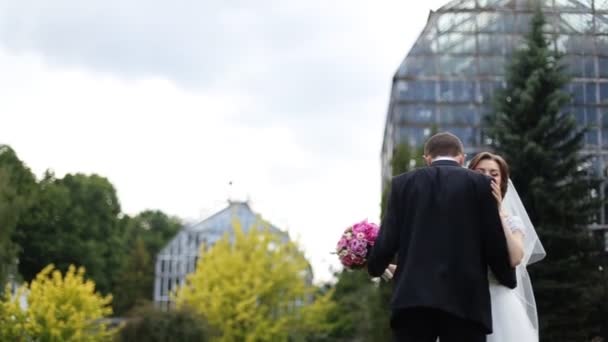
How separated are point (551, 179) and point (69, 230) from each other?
31829 millimetres

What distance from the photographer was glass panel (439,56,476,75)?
28422 millimetres

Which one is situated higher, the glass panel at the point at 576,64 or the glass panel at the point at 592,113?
the glass panel at the point at 576,64

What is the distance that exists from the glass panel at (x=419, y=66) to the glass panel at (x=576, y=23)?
179 inches

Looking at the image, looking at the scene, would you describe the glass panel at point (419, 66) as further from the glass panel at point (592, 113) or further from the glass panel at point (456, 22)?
the glass panel at point (592, 113)

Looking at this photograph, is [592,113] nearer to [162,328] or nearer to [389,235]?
[162,328]

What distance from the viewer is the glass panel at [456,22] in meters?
28.3

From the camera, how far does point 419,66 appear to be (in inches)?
1146

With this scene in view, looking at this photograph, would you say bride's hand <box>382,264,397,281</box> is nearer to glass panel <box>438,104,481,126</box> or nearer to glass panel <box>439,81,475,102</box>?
glass panel <box>438,104,481,126</box>

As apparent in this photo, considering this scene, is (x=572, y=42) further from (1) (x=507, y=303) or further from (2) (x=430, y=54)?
(1) (x=507, y=303)

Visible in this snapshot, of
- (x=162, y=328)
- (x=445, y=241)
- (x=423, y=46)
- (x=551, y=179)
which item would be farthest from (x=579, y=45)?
(x=445, y=241)

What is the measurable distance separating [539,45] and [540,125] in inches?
79.9

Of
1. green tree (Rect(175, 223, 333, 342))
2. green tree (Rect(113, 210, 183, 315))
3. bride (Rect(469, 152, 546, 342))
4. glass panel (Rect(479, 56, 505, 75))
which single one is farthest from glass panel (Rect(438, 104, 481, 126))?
bride (Rect(469, 152, 546, 342))

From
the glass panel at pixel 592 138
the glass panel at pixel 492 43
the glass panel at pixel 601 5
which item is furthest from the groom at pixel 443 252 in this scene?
the glass panel at pixel 492 43

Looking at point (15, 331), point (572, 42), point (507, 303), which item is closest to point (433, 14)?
point (572, 42)
